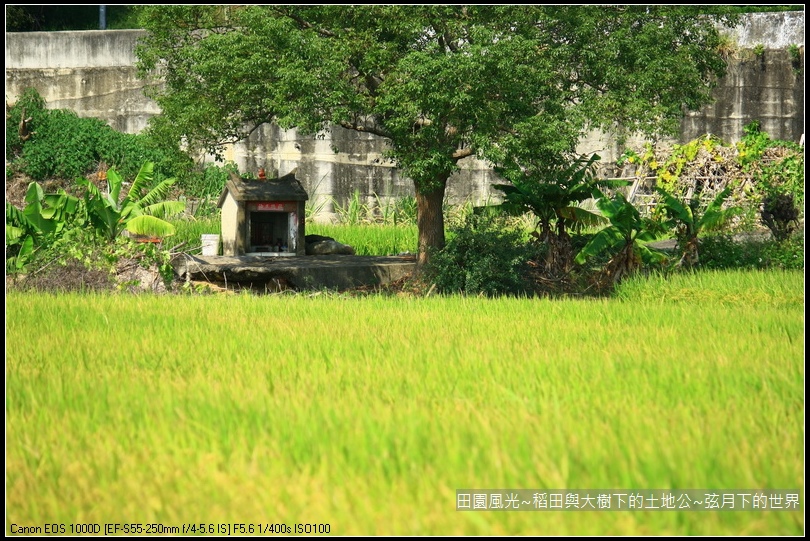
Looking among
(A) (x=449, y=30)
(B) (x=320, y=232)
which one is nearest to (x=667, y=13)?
(A) (x=449, y=30)

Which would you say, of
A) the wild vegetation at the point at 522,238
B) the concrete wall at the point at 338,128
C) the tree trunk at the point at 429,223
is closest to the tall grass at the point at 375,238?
the concrete wall at the point at 338,128

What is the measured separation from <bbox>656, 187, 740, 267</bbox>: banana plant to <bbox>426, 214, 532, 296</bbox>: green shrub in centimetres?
178

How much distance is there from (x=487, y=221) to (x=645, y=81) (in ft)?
9.54

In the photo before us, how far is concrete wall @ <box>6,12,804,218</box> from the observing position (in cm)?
1825

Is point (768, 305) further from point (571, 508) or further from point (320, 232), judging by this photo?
point (320, 232)

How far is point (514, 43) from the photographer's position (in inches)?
398

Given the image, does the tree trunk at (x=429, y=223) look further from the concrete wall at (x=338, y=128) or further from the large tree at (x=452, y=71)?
the concrete wall at (x=338, y=128)

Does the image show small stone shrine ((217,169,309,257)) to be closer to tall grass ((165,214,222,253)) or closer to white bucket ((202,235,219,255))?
white bucket ((202,235,219,255))

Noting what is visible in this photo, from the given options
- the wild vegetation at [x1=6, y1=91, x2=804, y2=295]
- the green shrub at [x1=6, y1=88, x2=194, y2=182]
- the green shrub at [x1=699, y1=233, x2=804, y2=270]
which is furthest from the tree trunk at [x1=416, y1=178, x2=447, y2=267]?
the green shrub at [x1=6, y1=88, x2=194, y2=182]

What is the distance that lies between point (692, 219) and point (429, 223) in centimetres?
325

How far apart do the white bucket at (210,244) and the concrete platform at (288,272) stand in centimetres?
87

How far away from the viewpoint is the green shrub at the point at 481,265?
38.8 feet

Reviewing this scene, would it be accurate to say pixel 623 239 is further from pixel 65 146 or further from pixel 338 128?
pixel 65 146

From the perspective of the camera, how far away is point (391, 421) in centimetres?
447
